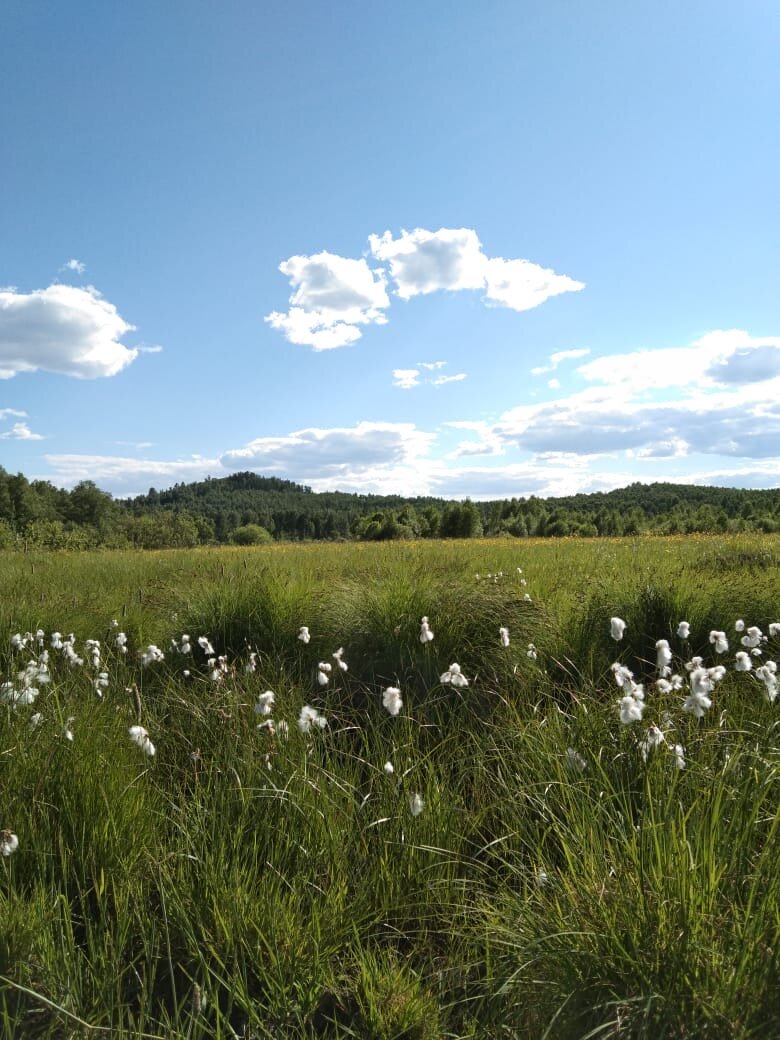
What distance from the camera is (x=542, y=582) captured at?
8.11 m

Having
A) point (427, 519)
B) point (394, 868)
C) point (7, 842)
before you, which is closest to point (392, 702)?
point (394, 868)

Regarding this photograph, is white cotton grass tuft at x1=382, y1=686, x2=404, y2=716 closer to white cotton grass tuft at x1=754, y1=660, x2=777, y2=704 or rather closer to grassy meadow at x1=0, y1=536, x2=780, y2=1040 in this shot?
grassy meadow at x1=0, y1=536, x2=780, y2=1040

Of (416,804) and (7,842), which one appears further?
(416,804)

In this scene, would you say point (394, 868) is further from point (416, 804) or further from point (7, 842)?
point (7, 842)

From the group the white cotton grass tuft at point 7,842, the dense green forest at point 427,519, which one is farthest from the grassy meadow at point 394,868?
the dense green forest at point 427,519

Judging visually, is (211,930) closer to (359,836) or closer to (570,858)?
(359,836)

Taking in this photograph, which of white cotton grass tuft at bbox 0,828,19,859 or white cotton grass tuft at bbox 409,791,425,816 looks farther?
white cotton grass tuft at bbox 409,791,425,816

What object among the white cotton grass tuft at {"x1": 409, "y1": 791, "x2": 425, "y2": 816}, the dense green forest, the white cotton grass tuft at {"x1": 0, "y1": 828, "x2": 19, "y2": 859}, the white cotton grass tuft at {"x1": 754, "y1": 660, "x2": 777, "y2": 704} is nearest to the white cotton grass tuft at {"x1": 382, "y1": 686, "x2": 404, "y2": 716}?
the white cotton grass tuft at {"x1": 409, "y1": 791, "x2": 425, "y2": 816}

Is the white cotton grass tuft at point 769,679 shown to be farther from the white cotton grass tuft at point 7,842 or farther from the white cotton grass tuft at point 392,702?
the white cotton grass tuft at point 7,842

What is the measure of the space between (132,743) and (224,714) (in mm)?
603

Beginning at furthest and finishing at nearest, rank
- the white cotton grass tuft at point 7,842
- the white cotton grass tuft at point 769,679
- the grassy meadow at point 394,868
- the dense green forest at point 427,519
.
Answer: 1. the dense green forest at point 427,519
2. the white cotton grass tuft at point 769,679
3. the white cotton grass tuft at point 7,842
4. the grassy meadow at point 394,868

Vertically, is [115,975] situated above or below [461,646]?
below

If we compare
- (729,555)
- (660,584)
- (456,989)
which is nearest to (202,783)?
(456,989)

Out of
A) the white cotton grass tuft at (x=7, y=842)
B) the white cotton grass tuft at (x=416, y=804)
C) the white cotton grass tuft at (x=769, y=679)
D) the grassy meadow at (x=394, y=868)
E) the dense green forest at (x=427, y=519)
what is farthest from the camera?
the dense green forest at (x=427, y=519)
